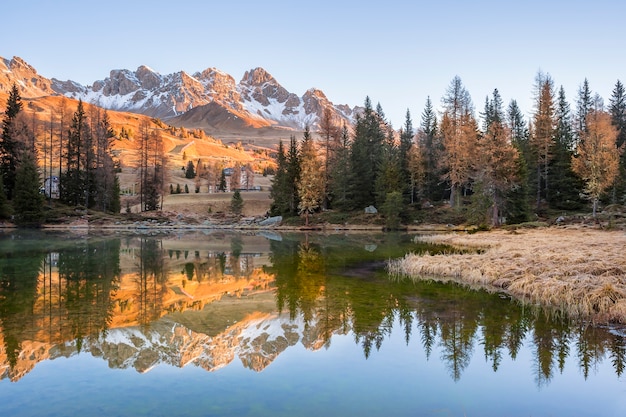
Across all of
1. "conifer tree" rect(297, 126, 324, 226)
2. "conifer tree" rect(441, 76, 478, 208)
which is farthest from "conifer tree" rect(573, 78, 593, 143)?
"conifer tree" rect(297, 126, 324, 226)

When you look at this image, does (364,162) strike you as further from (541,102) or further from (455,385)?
(455,385)

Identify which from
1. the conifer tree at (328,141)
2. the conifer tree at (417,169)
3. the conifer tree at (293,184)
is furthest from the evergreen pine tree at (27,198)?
the conifer tree at (417,169)

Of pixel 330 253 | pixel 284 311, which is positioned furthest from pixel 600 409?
pixel 330 253

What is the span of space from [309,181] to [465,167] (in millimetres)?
19377

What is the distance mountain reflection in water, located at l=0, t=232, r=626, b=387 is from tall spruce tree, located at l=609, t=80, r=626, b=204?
50535mm

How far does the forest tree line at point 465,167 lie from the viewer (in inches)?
1924

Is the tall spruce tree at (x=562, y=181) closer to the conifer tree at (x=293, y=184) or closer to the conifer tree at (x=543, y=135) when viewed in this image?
the conifer tree at (x=543, y=135)

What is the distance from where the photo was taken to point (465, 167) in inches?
2219

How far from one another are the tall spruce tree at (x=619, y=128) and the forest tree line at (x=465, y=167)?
230 millimetres

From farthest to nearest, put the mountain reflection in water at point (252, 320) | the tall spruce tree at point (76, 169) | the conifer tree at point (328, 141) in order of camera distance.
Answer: the conifer tree at point (328, 141)
the tall spruce tree at point (76, 169)
the mountain reflection in water at point (252, 320)

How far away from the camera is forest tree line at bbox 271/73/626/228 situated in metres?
48.9

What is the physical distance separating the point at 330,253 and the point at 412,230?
27197mm

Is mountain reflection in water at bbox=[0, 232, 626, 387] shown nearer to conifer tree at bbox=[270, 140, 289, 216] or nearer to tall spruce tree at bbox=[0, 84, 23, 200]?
conifer tree at bbox=[270, 140, 289, 216]

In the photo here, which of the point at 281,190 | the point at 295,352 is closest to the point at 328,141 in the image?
the point at 281,190
